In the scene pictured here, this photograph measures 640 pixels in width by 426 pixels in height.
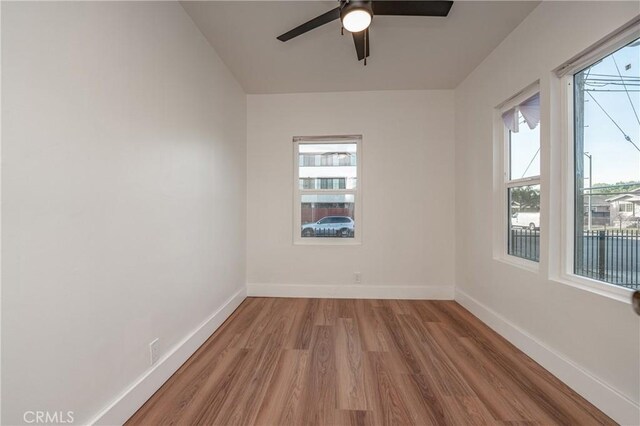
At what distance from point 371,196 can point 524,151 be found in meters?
1.55

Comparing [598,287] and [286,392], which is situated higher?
[598,287]

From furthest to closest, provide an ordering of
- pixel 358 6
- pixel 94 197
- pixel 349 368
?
pixel 349 368, pixel 358 6, pixel 94 197

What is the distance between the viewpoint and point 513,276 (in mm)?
2123

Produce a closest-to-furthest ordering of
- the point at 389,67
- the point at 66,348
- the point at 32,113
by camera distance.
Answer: the point at 32,113, the point at 66,348, the point at 389,67

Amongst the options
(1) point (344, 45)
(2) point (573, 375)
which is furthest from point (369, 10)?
(2) point (573, 375)

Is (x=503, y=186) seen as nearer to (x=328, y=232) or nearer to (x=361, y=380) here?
(x=328, y=232)

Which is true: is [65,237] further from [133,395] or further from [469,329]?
[469,329]

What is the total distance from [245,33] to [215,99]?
64 cm

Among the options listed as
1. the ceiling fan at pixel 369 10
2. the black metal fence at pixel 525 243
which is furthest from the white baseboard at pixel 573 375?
the ceiling fan at pixel 369 10

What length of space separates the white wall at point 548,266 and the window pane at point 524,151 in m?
0.15

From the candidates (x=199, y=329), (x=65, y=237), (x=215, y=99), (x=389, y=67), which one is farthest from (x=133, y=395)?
(x=389, y=67)

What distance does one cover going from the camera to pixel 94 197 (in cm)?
118

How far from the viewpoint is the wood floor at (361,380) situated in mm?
1360

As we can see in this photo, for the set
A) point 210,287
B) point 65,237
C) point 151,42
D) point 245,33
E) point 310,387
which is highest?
point 245,33
